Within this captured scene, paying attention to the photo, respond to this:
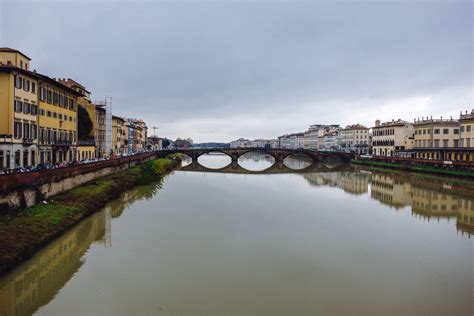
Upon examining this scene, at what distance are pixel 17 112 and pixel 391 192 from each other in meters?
31.0

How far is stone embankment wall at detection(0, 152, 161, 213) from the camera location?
1544 cm

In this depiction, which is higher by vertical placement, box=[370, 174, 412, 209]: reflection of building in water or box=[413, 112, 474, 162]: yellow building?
box=[413, 112, 474, 162]: yellow building

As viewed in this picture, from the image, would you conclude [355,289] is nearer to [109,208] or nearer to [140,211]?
[140,211]

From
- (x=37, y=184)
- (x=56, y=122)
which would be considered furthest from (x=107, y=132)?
(x=37, y=184)

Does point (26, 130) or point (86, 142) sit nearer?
point (26, 130)

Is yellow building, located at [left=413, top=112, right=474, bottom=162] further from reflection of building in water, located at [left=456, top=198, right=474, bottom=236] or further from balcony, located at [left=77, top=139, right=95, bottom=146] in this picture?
balcony, located at [left=77, top=139, right=95, bottom=146]

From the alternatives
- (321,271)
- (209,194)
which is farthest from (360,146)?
(321,271)

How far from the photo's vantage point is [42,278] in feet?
38.2

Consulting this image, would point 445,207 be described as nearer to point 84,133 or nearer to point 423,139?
point 423,139

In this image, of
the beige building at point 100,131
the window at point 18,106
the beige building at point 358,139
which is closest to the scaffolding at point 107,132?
the beige building at point 100,131

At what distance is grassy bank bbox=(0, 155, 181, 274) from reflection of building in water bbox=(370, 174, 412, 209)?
68.3 ft

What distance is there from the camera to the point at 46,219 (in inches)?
629

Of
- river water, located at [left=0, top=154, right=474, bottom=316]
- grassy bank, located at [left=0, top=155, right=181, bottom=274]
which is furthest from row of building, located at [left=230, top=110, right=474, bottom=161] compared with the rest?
grassy bank, located at [left=0, top=155, right=181, bottom=274]

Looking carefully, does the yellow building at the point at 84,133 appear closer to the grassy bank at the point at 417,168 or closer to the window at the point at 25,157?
the window at the point at 25,157
